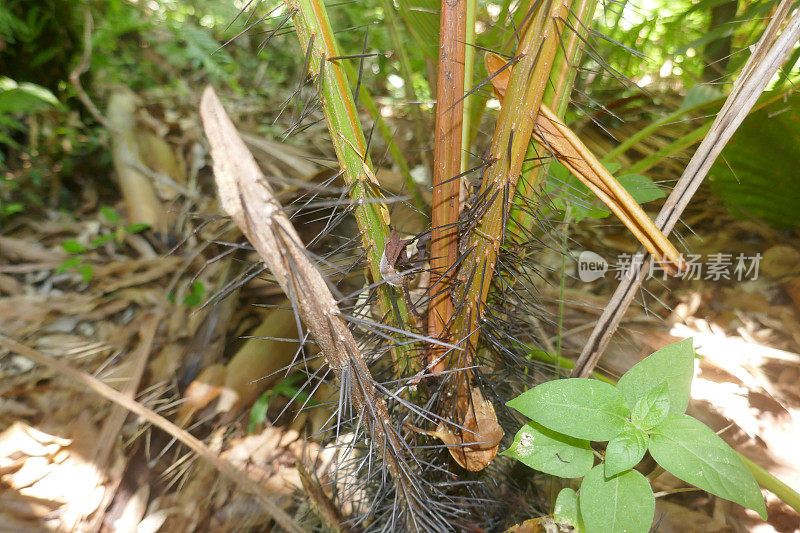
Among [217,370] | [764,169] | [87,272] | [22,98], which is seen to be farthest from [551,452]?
[22,98]

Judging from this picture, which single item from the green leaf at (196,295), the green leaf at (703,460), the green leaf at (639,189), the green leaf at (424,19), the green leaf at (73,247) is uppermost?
the green leaf at (424,19)

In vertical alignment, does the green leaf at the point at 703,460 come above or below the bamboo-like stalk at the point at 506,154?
below

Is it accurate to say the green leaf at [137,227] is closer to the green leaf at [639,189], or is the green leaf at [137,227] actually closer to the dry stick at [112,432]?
the dry stick at [112,432]

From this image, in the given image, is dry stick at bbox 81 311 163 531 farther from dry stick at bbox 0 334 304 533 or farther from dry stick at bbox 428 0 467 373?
dry stick at bbox 428 0 467 373

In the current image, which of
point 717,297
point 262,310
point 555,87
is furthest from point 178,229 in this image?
point 717,297

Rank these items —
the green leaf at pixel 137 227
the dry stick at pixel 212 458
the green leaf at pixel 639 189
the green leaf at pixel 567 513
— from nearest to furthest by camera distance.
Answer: the green leaf at pixel 567 513, the green leaf at pixel 639 189, the dry stick at pixel 212 458, the green leaf at pixel 137 227

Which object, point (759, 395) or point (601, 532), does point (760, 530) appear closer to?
point (759, 395)

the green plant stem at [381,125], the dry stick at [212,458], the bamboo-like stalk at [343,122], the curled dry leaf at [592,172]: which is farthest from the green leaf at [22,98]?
the curled dry leaf at [592,172]
